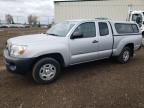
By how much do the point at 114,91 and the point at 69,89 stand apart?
3.68ft

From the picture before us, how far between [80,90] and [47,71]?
1.06 meters

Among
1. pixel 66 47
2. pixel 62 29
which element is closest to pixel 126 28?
pixel 62 29

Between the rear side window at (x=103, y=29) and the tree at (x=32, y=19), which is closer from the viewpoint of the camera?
the rear side window at (x=103, y=29)

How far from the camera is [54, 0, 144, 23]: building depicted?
2123cm

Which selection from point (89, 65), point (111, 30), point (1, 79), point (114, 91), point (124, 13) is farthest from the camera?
point (124, 13)

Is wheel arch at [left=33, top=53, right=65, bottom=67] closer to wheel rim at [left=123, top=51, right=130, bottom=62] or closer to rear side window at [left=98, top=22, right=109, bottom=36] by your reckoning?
rear side window at [left=98, top=22, right=109, bottom=36]

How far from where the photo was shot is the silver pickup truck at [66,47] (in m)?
5.18

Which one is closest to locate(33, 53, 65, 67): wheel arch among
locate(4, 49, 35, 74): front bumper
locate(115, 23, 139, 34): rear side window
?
locate(4, 49, 35, 74): front bumper

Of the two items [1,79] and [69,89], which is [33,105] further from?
[1,79]

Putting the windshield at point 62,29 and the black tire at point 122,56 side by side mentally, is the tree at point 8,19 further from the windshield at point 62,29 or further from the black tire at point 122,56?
the windshield at point 62,29

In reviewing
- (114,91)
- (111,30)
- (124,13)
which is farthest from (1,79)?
(124,13)

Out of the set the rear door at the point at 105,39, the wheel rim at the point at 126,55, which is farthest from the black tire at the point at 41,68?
the wheel rim at the point at 126,55

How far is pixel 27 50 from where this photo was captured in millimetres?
5094

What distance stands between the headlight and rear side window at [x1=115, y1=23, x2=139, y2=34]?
3.75 metres
